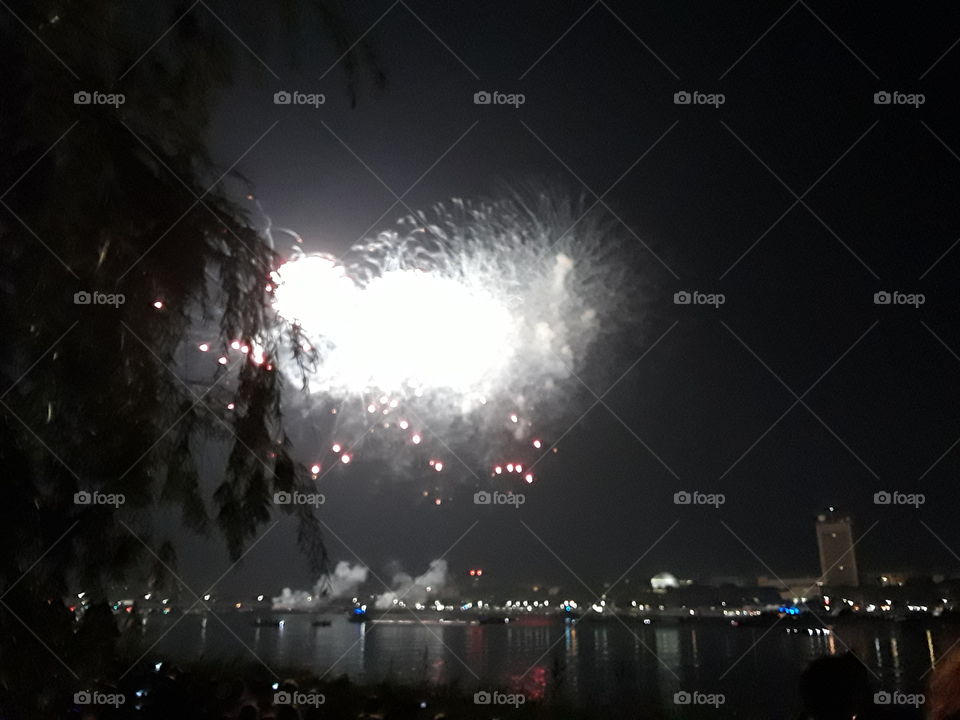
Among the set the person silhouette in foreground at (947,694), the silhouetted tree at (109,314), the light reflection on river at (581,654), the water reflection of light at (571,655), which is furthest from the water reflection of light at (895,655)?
the silhouetted tree at (109,314)

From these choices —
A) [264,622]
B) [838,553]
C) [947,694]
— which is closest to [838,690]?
[838,553]

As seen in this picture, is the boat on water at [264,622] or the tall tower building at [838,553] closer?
the boat on water at [264,622]

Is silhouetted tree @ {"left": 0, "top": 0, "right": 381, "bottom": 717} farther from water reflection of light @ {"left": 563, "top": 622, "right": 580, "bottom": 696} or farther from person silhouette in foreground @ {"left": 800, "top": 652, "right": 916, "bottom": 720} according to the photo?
person silhouette in foreground @ {"left": 800, "top": 652, "right": 916, "bottom": 720}

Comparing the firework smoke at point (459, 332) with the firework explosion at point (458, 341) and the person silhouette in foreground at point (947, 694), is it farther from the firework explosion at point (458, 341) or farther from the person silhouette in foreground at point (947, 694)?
the person silhouette in foreground at point (947, 694)

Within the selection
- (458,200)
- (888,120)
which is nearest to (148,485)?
(458,200)

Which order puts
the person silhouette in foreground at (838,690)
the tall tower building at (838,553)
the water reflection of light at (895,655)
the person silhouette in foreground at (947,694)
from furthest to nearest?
1. the tall tower building at (838,553)
2. the water reflection of light at (895,655)
3. the person silhouette in foreground at (838,690)
4. the person silhouette in foreground at (947,694)

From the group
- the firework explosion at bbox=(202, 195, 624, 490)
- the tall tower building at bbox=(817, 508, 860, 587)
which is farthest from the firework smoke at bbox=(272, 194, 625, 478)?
the tall tower building at bbox=(817, 508, 860, 587)

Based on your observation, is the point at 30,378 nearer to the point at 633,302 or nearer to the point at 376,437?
the point at 376,437
